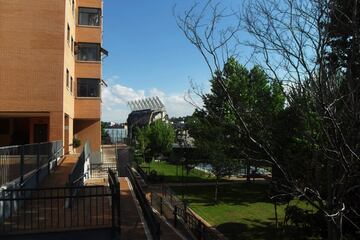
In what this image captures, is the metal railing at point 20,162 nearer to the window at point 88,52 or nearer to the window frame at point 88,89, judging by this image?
the window frame at point 88,89

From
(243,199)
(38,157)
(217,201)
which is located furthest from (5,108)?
(243,199)

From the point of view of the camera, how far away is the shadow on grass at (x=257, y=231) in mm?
21969

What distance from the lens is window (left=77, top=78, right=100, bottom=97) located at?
42.4 metres

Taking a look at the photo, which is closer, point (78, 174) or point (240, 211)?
point (78, 174)

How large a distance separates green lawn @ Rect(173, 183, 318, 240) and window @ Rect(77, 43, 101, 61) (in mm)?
14284

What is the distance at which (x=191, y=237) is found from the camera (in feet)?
58.9

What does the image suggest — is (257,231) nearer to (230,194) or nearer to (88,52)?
(230,194)

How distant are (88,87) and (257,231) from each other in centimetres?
2403

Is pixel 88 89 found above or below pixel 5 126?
above

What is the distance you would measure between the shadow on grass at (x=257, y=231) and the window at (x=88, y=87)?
72.2ft

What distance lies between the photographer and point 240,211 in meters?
29.9

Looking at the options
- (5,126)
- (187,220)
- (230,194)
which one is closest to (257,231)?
(187,220)

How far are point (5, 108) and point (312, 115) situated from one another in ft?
81.0

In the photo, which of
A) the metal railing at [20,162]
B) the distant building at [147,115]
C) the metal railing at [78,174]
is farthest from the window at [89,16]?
the distant building at [147,115]
